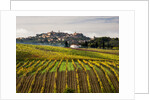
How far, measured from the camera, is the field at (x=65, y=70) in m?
7.39

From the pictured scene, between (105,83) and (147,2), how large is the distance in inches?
152

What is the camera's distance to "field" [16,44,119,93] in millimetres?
7395

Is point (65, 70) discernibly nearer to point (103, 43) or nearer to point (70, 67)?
point (70, 67)

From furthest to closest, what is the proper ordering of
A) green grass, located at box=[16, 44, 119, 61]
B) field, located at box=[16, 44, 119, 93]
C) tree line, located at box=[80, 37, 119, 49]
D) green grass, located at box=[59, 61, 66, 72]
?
green grass, located at box=[16, 44, 119, 61]
tree line, located at box=[80, 37, 119, 49]
green grass, located at box=[59, 61, 66, 72]
field, located at box=[16, 44, 119, 93]

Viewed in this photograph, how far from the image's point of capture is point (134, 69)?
7410 mm

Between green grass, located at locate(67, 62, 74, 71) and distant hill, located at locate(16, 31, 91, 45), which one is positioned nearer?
green grass, located at locate(67, 62, 74, 71)

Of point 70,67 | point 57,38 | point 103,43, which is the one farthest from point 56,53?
point 103,43

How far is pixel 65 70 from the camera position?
7.73m

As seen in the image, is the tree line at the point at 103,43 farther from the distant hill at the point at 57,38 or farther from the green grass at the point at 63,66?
the green grass at the point at 63,66

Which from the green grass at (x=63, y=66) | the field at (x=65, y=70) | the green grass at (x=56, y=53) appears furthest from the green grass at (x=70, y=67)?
the green grass at (x=56, y=53)

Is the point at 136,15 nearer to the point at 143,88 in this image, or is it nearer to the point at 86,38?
the point at 86,38

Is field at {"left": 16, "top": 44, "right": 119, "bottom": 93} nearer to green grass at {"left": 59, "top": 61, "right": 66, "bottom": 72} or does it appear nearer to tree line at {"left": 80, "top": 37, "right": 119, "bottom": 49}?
green grass at {"left": 59, "top": 61, "right": 66, "bottom": 72}

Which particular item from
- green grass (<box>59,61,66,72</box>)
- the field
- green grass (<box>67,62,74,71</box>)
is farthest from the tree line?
green grass (<box>59,61,66,72</box>)

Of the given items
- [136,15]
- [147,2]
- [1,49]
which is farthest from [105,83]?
[1,49]
